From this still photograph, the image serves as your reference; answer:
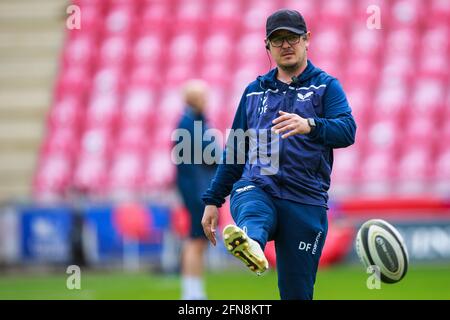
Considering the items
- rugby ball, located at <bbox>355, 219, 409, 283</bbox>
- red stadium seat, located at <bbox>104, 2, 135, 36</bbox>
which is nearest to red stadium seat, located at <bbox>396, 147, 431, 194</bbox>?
red stadium seat, located at <bbox>104, 2, 135, 36</bbox>

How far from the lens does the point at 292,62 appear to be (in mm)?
5012

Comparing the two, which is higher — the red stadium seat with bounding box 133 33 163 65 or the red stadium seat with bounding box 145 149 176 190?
the red stadium seat with bounding box 133 33 163 65

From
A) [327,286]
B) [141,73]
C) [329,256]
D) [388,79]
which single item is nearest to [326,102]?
[327,286]

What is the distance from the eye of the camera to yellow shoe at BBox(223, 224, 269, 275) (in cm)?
447

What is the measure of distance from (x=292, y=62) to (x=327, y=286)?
585cm

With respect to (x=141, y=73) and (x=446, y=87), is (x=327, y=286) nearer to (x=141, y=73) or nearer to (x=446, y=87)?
(x=446, y=87)

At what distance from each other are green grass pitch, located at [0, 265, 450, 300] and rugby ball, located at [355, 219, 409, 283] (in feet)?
11.0

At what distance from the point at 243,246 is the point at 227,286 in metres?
6.48

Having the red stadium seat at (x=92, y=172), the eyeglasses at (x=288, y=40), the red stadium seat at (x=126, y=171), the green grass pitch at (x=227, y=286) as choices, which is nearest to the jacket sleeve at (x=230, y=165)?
the eyeglasses at (x=288, y=40)

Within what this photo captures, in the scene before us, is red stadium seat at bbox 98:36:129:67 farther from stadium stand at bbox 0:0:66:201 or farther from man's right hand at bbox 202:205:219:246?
man's right hand at bbox 202:205:219:246

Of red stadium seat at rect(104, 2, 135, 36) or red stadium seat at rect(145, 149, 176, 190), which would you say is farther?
red stadium seat at rect(104, 2, 135, 36)

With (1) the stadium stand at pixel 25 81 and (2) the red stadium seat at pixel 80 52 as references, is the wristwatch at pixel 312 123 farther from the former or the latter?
(2) the red stadium seat at pixel 80 52

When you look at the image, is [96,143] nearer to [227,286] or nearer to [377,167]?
[377,167]

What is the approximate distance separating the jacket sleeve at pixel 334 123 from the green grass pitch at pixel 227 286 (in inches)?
163
